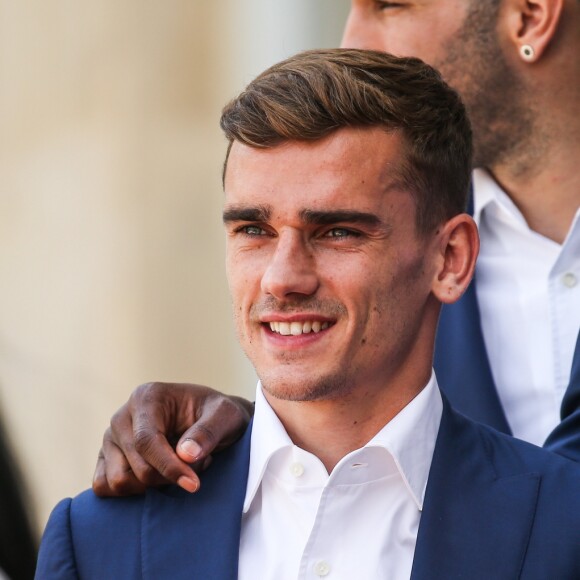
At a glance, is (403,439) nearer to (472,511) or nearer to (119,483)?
(472,511)

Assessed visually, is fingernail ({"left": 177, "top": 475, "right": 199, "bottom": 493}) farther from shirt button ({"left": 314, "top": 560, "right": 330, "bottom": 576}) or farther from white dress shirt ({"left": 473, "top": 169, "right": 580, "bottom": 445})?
white dress shirt ({"left": 473, "top": 169, "right": 580, "bottom": 445})

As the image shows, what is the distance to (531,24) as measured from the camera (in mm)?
3588

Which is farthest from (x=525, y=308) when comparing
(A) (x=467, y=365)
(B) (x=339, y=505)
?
(B) (x=339, y=505)

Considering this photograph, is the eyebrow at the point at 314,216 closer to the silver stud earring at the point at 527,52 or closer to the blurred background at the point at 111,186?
the silver stud earring at the point at 527,52

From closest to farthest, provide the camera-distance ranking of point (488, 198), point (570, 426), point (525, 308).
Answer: point (570, 426) < point (525, 308) < point (488, 198)

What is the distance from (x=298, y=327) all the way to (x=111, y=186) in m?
3.34

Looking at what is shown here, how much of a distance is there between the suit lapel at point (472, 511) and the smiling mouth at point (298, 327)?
0.35 m

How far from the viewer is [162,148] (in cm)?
560

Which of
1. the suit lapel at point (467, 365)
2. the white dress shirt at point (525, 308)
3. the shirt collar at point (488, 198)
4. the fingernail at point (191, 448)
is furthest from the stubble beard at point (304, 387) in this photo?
the shirt collar at point (488, 198)

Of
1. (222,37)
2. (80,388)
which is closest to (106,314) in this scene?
(80,388)

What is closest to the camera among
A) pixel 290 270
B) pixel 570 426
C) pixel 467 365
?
pixel 290 270

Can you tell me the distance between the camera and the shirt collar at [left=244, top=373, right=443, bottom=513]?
243cm

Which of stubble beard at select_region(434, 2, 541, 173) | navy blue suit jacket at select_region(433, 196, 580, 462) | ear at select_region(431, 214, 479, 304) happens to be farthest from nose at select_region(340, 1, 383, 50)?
ear at select_region(431, 214, 479, 304)

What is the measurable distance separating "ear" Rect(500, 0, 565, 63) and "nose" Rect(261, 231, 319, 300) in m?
1.48
